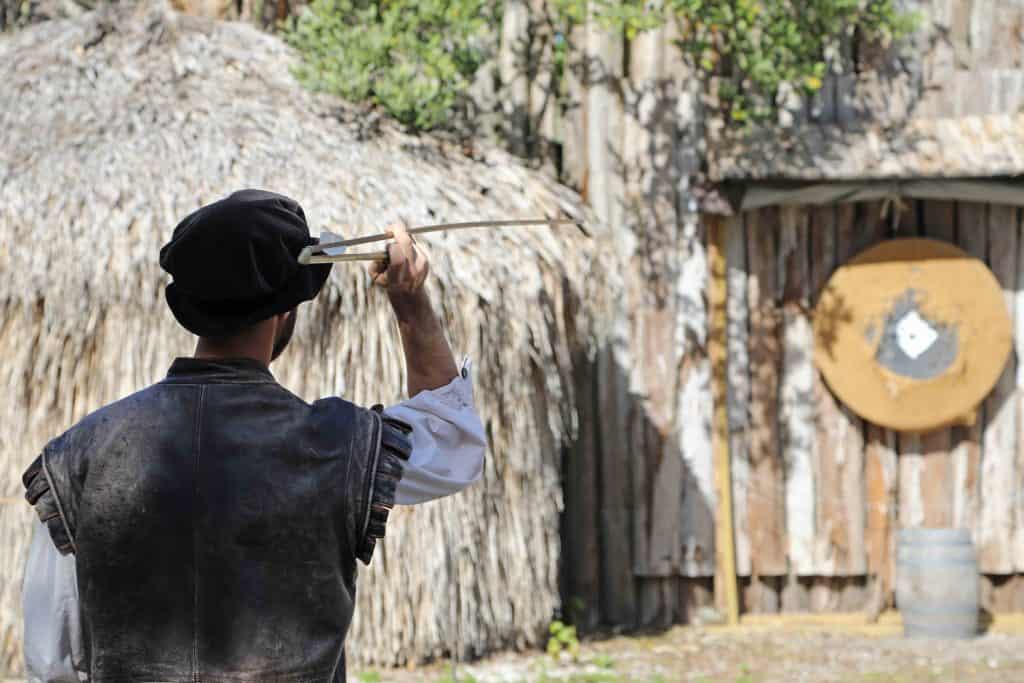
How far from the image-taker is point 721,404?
6965mm

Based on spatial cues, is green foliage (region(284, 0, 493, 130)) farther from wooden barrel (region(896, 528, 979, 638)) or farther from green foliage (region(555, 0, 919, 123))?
wooden barrel (region(896, 528, 979, 638))

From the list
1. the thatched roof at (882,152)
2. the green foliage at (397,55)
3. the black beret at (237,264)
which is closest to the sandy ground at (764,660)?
the thatched roof at (882,152)

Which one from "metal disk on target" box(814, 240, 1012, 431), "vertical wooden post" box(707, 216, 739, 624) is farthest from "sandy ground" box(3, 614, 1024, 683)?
"metal disk on target" box(814, 240, 1012, 431)

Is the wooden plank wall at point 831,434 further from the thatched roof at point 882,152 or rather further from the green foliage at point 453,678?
the green foliage at point 453,678

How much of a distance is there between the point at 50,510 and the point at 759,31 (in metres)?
5.69

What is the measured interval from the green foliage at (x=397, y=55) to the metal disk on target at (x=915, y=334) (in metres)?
2.27

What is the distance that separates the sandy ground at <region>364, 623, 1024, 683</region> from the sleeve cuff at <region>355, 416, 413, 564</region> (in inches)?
160

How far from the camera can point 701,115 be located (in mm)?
6992

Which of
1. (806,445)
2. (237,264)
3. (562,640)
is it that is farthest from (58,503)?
(806,445)

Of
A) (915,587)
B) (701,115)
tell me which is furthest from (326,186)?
(915,587)

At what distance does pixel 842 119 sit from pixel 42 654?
19.0ft

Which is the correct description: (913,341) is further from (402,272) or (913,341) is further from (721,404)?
(402,272)

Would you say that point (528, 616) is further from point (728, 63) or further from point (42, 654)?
point (42, 654)

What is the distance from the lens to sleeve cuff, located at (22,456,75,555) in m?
1.93
